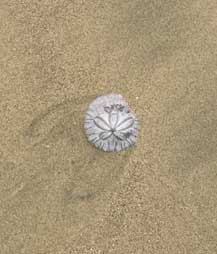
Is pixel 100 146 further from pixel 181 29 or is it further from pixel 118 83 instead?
pixel 181 29

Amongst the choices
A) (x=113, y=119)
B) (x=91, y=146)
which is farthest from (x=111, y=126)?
(x=91, y=146)

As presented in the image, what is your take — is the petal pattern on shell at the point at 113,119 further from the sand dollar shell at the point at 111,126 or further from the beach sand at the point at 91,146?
the beach sand at the point at 91,146

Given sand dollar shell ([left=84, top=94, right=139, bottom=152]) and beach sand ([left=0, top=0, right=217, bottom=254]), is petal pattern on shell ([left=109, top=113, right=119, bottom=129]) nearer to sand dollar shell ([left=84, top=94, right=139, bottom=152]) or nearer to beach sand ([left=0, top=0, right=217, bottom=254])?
sand dollar shell ([left=84, top=94, right=139, bottom=152])

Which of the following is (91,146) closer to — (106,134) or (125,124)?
(106,134)

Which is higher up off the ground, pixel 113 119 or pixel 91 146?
pixel 113 119

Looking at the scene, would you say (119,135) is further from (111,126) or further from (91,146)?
(91,146)

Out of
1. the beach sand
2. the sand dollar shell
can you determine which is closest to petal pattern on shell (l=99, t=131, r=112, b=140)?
the sand dollar shell

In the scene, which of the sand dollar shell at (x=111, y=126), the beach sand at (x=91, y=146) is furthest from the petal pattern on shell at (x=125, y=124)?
the beach sand at (x=91, y=146)
